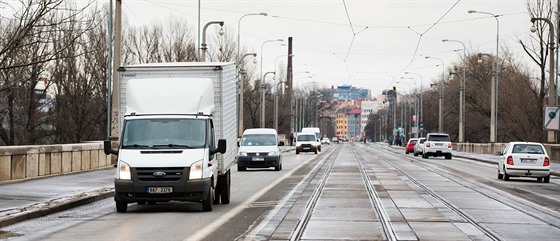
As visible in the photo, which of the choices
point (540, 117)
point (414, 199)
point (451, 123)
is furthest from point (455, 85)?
point (414, 199)

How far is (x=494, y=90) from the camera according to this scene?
2638 inches

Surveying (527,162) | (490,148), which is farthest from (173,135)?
(490,148)

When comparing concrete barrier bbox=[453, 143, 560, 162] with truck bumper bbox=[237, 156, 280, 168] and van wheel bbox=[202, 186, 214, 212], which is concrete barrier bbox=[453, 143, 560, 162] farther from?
van wheel bbox=[202, 186, 214, 212]

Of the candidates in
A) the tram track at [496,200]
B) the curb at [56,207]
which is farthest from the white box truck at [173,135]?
the tram track at [496,200]

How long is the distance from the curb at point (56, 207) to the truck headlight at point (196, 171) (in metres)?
2.77

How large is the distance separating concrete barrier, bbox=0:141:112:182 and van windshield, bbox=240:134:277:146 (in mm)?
6229

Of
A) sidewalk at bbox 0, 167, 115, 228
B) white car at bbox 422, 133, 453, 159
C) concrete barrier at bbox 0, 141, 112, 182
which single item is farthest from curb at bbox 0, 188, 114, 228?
white car at bbox 422, 133, 453, 159

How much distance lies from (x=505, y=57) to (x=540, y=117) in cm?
2620

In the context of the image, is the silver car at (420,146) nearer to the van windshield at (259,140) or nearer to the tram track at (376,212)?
the van windshield at (259,140)

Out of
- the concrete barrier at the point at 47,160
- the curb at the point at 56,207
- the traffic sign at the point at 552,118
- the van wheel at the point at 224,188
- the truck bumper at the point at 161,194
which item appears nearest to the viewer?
the curb at the point at 56,207

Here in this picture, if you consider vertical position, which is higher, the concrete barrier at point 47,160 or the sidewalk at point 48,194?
the concrete barrier at point 47,160

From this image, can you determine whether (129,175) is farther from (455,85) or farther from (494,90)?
(455,85)

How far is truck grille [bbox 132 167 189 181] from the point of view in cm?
1700

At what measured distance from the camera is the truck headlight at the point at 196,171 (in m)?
17.0
